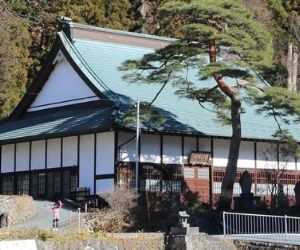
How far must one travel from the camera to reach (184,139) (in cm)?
3070

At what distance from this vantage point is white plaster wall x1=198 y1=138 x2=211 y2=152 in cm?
3127

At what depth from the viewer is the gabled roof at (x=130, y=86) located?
100ft

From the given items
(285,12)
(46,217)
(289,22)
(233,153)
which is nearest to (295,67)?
(289,22)

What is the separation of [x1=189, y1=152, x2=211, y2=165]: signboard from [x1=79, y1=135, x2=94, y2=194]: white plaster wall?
4195 millimetres

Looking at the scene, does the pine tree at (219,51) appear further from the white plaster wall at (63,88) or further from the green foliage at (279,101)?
the white plaster wall at (63,88)

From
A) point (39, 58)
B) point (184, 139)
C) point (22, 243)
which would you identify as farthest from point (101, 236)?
point (39, 58)

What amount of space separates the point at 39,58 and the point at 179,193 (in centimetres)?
1761

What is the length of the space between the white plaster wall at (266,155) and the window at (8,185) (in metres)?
11.4

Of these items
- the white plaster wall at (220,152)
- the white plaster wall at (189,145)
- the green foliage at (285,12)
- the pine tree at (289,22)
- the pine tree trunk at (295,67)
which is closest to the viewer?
the white plaster wall at (189,145)

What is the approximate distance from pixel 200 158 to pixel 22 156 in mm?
8316

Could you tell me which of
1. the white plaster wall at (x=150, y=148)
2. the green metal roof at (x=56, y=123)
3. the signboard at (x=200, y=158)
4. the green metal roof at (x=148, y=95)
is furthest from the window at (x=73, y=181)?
the signboard at (x=200, y=158)

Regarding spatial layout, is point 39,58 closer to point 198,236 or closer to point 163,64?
point 163,64

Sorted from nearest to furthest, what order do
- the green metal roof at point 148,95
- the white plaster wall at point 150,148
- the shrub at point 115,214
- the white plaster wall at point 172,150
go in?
1. the shrub at point 115,214
2. the white plaster wall at point 150,148
3. the white plaster wall at point 172,150
4. the green metal roof at point 148,95

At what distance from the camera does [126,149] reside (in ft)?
94.9
